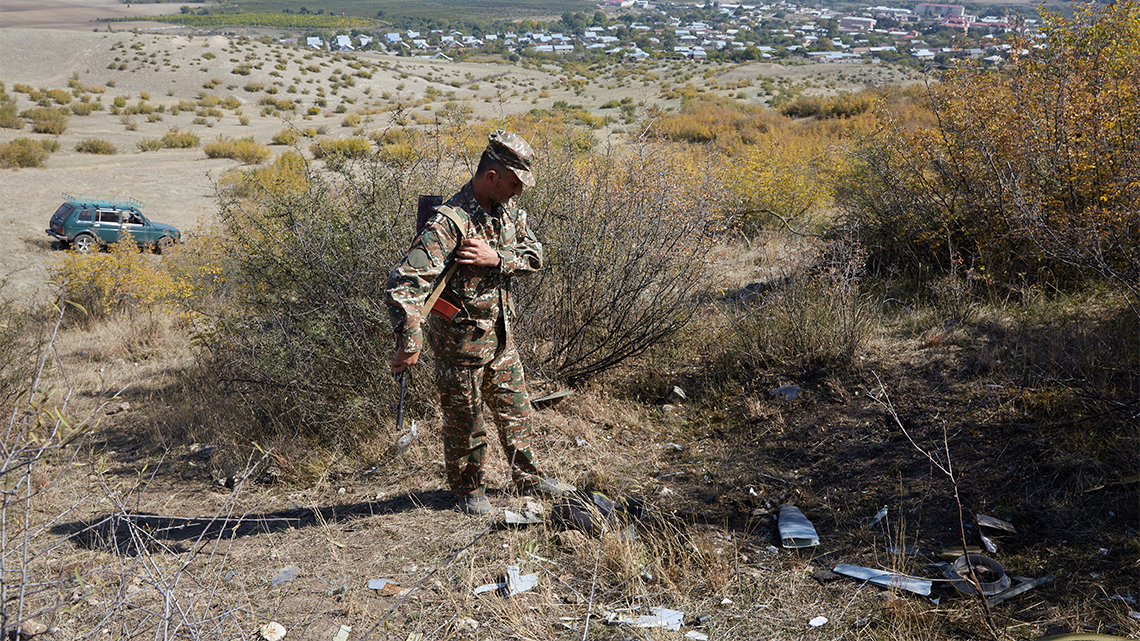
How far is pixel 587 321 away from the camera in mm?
5031

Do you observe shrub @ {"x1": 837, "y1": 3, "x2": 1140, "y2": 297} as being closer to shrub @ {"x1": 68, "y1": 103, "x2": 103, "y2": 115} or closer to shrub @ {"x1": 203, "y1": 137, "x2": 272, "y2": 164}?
shrub @ {"x1": 203, "y1": 137, "x2": 272, "y2": 164}

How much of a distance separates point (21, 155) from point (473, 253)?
21974 millimetres

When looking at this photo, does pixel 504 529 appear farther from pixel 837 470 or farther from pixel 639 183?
pixel 639 183

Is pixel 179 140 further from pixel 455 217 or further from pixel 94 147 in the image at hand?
pixel 455 217

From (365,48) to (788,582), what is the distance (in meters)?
75.6

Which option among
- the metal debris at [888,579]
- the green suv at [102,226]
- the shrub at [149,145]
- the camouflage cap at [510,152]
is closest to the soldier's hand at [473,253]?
the camouflage cap at [510,152]

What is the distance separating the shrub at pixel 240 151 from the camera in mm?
21953

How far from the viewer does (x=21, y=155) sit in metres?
19.2

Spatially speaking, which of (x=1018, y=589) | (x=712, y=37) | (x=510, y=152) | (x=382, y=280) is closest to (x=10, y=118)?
(x=382, y=280)

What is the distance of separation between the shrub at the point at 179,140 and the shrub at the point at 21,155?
4.29 meters

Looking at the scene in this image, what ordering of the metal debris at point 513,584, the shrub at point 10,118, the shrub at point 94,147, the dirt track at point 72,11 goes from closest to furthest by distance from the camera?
the metal debris at point 513,584 → the shrub at point 94,147 → the shrub at point 10,118 → the dirt track at point 72,11

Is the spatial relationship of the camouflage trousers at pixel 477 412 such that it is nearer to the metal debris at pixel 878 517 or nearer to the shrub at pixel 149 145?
the metal debris at pixel 878 517

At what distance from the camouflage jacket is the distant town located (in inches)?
1669

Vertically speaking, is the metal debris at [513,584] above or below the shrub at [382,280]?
below
